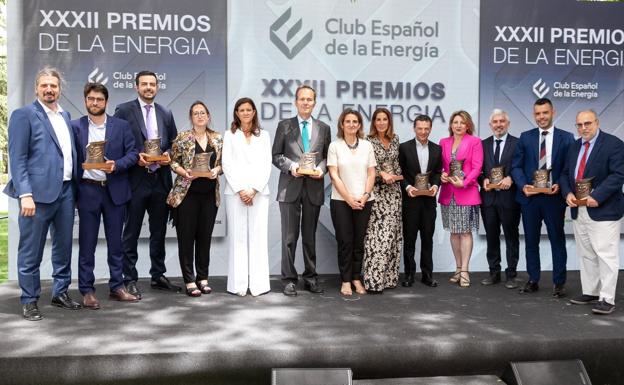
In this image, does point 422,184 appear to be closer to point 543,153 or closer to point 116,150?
point 543,153

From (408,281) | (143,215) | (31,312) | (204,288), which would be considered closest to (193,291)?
(204,288)

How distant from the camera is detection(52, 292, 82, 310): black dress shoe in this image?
457 cm

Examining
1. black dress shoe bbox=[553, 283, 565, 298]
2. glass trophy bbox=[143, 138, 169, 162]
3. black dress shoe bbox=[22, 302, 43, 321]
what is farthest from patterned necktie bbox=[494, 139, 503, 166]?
black dress shoe bbox=[22, 302, 43, 321]

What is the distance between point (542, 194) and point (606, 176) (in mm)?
585

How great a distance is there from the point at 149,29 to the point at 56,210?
245 centimetres

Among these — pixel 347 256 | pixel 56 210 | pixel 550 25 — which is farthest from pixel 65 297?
pixel 550 25

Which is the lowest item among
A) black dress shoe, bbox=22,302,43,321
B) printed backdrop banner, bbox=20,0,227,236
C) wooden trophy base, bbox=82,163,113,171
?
black dress shoe, bbox=22,302,43,321

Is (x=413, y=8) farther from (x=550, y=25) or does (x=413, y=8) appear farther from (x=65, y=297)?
(x=65, y=297)

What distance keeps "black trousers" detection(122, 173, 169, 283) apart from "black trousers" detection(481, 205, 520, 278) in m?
3.03

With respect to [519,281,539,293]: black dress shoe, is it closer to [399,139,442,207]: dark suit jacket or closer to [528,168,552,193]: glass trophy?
[528,168,552,193]: glass trophy

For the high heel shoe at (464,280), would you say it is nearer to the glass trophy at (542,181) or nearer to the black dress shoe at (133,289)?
the glass trophy at (542,181)

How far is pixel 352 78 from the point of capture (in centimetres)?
638

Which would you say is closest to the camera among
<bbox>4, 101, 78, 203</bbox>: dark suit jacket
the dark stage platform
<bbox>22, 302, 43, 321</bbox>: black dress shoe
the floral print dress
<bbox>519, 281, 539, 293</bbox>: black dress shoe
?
the dark stage platform

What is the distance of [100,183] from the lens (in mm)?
4621
